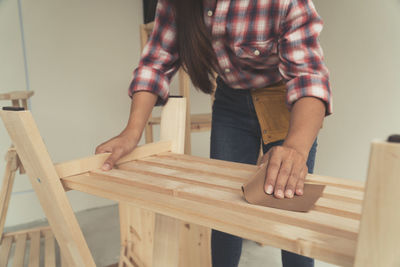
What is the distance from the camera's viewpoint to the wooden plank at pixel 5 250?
138 centimetres

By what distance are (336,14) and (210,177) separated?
140cm

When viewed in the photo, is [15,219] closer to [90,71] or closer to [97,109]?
[97,109]

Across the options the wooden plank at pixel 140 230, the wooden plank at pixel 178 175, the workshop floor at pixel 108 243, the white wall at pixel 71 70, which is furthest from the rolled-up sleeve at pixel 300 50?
the white wall at pixel 71 70

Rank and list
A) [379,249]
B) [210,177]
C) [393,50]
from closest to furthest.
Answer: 1. [379,249]
2. [210,177]
3. [393,50]

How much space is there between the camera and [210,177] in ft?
1.85

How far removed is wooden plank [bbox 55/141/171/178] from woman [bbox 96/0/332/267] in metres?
0.02

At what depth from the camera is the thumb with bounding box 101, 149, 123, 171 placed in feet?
2.11

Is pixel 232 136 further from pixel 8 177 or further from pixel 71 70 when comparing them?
pixel 71 70

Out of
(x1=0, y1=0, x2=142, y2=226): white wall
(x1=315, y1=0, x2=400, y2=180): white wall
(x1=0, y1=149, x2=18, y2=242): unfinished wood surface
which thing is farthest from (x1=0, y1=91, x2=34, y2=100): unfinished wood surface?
(x1=315, y1=0, x2=400, y2=180): white wall

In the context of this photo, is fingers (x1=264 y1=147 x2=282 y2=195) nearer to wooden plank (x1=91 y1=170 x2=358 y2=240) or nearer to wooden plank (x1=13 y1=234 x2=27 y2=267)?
wooden plank (x1=91 y1=170 x2=358 y2=240)

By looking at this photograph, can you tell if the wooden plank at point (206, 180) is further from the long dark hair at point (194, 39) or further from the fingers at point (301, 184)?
the long dark hair at point (194, 39)

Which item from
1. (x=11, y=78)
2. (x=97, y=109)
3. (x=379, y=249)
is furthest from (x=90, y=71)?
(x=379, y=249)

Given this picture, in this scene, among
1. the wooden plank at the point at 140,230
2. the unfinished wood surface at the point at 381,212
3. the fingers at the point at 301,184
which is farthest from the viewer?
the wooden plank at the point at 140,230

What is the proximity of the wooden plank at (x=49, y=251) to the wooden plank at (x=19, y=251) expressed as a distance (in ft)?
0.30
